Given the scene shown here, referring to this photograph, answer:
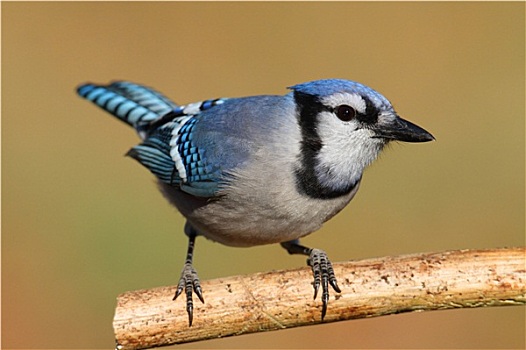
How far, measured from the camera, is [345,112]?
3152mm

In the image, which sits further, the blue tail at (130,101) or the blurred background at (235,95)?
the blurred background at (235,95)

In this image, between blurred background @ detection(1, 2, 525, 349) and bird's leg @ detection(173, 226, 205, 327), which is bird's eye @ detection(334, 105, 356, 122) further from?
blurred background @ detection(1, 2, 525, 349)

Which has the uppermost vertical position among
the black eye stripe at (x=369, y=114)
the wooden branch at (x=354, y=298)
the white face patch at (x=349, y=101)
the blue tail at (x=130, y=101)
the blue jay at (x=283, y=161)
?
the blue tail at (x=130, y=101)

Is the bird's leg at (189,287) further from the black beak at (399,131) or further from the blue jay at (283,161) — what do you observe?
the black beak at (399,131)

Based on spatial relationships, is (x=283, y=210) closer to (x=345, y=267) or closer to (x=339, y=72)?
(x=345, y=267)

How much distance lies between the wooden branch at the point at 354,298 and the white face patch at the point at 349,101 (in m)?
0.58

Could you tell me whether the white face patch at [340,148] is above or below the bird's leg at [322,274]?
above

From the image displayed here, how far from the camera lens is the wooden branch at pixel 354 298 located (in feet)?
9.87

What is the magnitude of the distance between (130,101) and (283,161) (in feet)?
4.79

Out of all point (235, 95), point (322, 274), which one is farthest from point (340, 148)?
point (235, 95)

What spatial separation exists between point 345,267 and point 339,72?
3592 mm

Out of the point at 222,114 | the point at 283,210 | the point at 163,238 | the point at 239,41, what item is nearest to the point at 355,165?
the point at 283,210

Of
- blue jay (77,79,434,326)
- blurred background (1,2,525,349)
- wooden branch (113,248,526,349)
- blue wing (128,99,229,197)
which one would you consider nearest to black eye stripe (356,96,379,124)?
blue jay (77,79,434,326)

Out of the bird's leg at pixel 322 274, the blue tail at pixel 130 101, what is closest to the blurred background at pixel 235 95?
the blue tail at pixel 130 101
